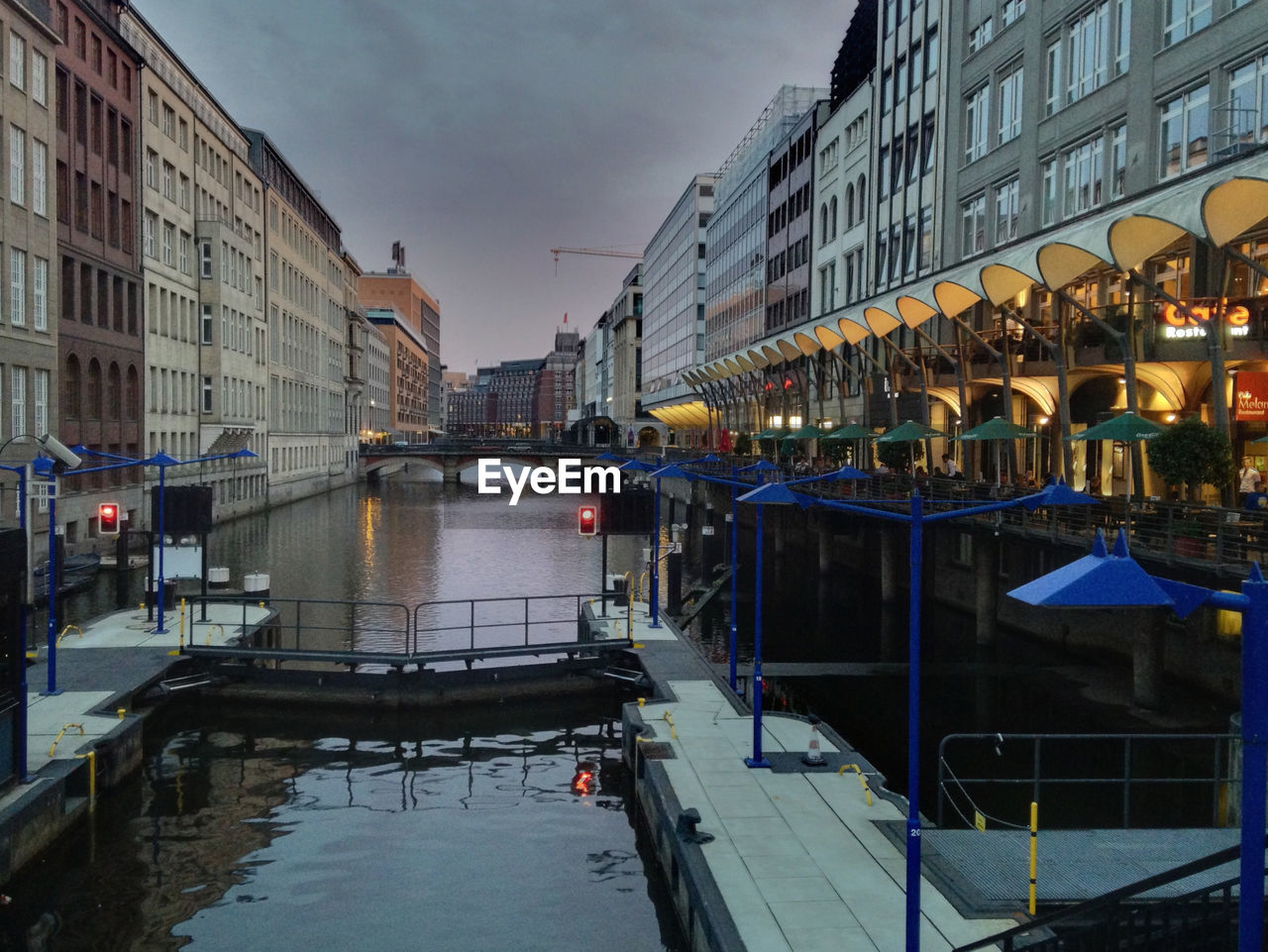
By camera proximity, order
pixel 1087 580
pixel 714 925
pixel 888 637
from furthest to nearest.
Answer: pixel 888 637 < pixel 714 925 < pixel 1087 580

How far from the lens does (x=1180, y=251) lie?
32938 millimetres

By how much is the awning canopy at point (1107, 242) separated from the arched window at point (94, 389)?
3462 cm

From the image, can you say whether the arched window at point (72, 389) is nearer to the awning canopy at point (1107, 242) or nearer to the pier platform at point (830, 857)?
the awning canopy at point (1107, 242)

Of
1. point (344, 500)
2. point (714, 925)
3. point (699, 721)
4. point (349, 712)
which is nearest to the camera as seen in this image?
point (714, 925)

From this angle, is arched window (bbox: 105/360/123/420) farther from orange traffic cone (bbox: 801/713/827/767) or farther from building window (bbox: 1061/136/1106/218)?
orange traffic cone (bbox: 801/713/827/767)

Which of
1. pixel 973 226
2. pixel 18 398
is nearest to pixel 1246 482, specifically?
pixel 973 226

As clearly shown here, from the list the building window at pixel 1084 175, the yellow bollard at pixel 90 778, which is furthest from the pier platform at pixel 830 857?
the building window at pixel 1084 175

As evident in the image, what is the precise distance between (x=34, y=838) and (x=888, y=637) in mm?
28664

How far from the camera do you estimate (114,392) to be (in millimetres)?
53781

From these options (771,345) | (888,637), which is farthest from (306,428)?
(888,637)

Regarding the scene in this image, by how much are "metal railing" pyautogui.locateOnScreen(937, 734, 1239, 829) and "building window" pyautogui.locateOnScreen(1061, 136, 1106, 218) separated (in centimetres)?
2200

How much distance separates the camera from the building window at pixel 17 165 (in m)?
40.5

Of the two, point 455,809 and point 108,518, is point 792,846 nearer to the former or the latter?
point 455,809

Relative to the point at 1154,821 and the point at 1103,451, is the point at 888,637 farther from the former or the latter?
the point at 1154,821
